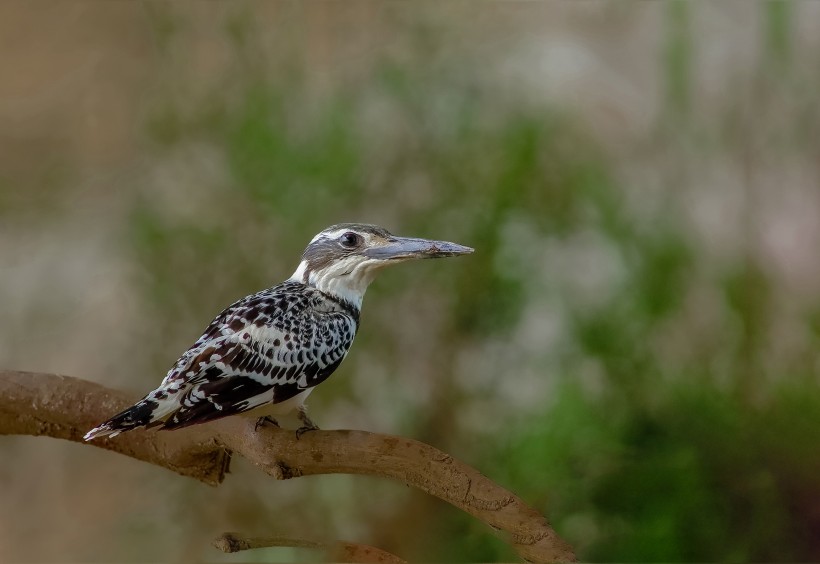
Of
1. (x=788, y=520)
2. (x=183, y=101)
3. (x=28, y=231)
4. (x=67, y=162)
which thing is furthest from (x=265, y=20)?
(x=788, y=520)

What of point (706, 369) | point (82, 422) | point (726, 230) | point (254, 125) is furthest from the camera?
point (726, 230)

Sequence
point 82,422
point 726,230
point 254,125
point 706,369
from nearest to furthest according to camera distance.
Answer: point 82,422, point 254,125, point 706,369, point 726,230

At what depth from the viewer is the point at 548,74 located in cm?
187

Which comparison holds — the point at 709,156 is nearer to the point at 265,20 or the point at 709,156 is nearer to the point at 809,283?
the point at 809,283

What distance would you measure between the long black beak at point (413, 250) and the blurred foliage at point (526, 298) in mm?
740

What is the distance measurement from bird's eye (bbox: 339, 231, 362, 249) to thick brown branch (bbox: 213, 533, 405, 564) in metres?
0.26

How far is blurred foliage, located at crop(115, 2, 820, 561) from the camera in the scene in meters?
1.58

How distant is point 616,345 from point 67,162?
44.5 inches

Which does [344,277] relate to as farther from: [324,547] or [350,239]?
[324,547]

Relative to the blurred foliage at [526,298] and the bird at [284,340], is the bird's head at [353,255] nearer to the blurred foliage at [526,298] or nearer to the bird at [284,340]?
the bird at [284,340]

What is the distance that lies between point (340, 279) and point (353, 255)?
4cm

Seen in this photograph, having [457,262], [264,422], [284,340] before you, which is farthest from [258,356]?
[457,262]

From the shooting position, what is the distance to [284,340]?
2.68 ft

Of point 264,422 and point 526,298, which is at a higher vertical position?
point 526,298
